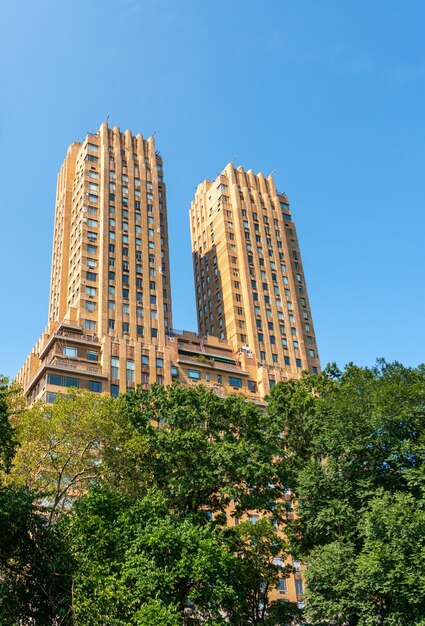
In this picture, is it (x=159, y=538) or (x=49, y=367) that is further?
(x=49, y=367)

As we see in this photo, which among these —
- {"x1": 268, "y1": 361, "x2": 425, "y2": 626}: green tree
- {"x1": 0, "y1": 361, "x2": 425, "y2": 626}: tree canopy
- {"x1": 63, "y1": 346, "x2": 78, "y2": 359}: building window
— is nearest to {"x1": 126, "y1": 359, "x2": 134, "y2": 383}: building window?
{"x1": 63, "y1": 346, "x2": 78, "y2": 359}: building window

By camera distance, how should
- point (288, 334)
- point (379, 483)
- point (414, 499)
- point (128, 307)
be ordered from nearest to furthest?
point (414, 499) → point (379, 483) → point (128, 307) → point (288, 334)

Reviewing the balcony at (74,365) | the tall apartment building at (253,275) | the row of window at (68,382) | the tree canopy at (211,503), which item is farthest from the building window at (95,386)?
the tree canopy at (211,503)

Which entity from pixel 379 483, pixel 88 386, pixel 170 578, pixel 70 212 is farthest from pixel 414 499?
pixel 70 212

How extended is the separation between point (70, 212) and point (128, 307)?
61.4 ft

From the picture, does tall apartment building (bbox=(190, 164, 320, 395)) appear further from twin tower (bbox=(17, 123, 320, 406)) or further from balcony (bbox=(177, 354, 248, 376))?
balcony (bbox=(177, 354, 248, 376))

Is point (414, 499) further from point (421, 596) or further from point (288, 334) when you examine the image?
point (288, 334)

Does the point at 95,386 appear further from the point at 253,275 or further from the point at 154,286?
the point at 253,275

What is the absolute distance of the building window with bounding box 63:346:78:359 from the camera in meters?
64.0

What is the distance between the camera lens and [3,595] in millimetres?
23109

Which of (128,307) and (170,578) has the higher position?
(128,307)

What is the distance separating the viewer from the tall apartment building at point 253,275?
7938cm

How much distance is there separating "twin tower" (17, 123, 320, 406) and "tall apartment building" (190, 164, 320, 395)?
6.6 inches

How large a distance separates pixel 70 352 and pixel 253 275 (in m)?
28.9
